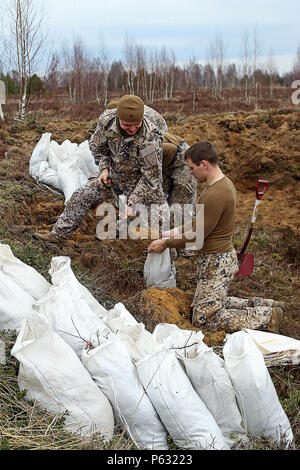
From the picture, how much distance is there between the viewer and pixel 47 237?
15.9 feet

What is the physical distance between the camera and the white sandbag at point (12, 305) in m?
2.89

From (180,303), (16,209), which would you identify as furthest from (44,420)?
(16,209)

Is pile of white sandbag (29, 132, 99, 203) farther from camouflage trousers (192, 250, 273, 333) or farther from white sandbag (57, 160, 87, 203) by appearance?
camouflage trousers (192, 250, 273, 333)

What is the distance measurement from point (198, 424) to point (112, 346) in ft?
1.87

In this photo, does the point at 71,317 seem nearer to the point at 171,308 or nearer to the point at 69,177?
the point at 171,308

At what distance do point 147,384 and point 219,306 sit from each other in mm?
1492

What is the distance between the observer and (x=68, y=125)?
928 cm

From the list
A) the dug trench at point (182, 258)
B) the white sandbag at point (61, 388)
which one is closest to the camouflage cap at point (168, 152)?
the dug trench at point (182, 258)

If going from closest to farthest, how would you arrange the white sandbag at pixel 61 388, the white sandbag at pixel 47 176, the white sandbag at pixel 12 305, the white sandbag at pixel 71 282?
Result: 1. the white sandbag at pixel 61 388
2. the white sandbag at pixel 12 305
3. the white sandbag at pixel 71 282
4. the white sandbag at pixel 47 176

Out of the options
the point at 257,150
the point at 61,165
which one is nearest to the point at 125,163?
the point at 61,165

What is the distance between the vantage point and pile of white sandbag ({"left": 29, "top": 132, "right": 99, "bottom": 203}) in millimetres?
6285

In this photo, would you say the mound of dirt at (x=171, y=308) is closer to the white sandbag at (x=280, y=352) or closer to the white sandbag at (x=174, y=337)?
the white sandbag at (x=280, y=352)

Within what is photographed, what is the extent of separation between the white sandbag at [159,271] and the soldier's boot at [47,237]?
106 centimetres

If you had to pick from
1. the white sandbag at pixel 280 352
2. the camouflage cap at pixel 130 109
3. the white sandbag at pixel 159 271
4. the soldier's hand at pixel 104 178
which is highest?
the camouflage cap at pixel 130 109
